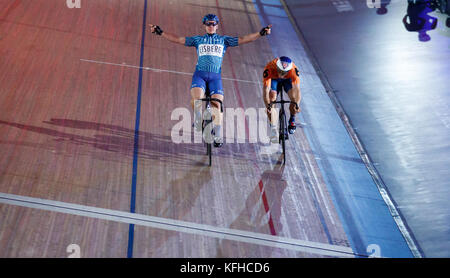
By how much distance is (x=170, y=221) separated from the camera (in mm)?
4531

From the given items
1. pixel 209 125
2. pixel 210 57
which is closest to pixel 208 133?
pixel 209 125

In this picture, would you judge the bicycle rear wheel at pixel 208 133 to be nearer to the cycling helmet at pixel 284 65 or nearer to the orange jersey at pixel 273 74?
A: the orange jersey at pixel 273 74

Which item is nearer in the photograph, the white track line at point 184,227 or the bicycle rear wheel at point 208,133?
the white track line at point 184,227

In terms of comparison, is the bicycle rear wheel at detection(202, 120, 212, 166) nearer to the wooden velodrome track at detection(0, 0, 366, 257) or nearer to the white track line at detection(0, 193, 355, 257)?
the wooden velodrome track at detection(0, 0, 366, 257)

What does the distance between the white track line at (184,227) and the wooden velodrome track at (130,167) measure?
0.01m

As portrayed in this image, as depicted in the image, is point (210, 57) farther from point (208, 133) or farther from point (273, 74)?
point (208, 133)

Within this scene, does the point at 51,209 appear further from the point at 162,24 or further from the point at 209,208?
the point at 162,24

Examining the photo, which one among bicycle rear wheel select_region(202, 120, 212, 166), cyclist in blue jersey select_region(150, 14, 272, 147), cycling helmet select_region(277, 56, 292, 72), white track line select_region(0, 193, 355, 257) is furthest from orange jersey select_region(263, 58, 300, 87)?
white track line select_region(0, 193, 355, 257)

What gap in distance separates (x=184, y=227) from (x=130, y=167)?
112 cm

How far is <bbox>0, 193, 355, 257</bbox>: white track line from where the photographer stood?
4414 mm

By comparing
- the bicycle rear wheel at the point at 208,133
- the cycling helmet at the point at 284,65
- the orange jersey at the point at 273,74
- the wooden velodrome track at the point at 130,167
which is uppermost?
the cycling helmet at the point at 284,65

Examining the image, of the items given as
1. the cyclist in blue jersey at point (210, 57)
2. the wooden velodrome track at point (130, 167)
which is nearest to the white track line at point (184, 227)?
the wooden velodrome track at point (130, 167)

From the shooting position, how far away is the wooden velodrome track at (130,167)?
4332mm

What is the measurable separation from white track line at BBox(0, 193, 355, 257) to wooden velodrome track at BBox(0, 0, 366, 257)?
1cm
